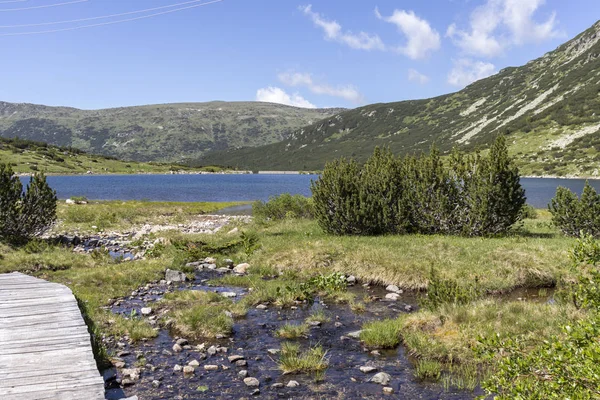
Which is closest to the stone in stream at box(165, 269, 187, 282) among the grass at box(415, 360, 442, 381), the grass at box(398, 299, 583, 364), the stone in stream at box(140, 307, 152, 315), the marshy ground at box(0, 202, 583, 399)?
the marshy ground at box(0, 202, 583, 399)

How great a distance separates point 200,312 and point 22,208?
18587 mm

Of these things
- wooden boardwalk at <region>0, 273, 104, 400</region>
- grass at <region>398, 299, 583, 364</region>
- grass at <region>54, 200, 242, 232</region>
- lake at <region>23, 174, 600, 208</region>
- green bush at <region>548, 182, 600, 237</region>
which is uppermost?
green bush at <region>548, 182, 600, 237</region>

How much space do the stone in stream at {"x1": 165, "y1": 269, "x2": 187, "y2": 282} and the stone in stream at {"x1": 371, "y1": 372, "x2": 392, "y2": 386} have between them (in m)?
12.1

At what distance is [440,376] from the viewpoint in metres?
10.1

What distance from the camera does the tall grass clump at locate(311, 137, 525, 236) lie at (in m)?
24.4

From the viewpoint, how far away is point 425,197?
82.9 feet

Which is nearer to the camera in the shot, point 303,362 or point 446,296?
point 303,362

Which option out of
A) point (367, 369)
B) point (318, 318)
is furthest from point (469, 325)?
point (318, 318)

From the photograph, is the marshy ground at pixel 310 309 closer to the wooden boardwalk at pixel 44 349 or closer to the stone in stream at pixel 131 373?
the stone in stream at pixel 131 373

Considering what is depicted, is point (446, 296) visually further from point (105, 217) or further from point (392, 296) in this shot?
point (105, 217)

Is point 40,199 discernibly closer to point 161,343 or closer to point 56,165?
point 161,343

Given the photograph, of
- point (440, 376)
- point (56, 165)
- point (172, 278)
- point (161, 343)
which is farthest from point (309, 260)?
point (56, 165)

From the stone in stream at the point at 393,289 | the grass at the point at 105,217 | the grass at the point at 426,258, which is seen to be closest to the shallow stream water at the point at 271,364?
the stone in stream at the point at 393,289

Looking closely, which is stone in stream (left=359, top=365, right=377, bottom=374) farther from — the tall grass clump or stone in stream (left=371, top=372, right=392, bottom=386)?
the tall grass clump
